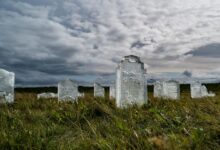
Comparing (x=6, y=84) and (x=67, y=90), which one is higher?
(x=6, y=84)

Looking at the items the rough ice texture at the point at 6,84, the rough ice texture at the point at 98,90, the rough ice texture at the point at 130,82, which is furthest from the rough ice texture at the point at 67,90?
the rough ice texture at the point at 98,90

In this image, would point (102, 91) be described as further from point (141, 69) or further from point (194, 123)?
point (194, 123)

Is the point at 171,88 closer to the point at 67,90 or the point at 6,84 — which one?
the point at 67,90

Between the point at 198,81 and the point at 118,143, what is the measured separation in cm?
2085

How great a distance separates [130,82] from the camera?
9.83m

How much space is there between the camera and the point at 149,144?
10.6ft

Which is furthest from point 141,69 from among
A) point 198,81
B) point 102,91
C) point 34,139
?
point 198,81

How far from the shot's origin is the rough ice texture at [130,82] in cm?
973

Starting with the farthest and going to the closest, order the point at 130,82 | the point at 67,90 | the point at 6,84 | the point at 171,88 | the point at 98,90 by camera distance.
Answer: the point at 98,90 → the point at 171,88 → the point at 67,90 → the point at 6,84 → the point at 130,82

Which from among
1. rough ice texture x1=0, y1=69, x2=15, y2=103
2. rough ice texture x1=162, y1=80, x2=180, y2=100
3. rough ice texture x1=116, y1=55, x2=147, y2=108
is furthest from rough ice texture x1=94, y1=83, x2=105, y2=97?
rough ice texture x1=116, y1=55, x2=147, y2=108

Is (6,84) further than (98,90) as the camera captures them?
No

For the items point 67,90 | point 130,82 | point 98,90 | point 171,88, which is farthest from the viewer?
point 98,90

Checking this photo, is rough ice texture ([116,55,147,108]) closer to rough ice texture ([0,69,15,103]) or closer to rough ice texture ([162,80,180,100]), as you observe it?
rough ice texture ([0,69,15,103])

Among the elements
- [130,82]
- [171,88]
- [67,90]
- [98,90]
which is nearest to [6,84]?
[67,90]
